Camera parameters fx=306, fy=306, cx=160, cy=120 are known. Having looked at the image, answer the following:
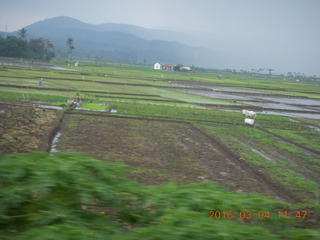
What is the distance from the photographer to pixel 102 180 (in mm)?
2939

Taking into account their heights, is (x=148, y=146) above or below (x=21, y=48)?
below

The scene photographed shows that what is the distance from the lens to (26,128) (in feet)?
41.3

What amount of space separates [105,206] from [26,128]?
11.1 m

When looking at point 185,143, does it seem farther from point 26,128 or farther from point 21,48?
point 21,48

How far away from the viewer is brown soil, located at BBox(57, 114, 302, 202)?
850cm

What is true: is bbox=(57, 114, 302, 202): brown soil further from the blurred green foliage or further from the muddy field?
the blurred green foliage

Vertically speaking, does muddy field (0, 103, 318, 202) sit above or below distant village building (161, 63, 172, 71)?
below

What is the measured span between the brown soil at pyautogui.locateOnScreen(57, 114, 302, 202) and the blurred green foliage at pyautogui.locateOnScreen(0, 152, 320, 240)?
9.46 ft

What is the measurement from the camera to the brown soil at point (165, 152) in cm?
850

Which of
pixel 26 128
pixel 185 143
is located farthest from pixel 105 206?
pixel 26 128

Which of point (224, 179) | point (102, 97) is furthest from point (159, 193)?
point (102, 97)

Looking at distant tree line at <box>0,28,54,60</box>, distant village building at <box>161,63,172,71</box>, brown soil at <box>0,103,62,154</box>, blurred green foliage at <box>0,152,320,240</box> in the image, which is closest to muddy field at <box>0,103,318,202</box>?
brown soil at <box>0,103,62,154</box>

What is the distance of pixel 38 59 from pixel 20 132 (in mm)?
64320

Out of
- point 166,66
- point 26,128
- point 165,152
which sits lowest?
point 165,152
